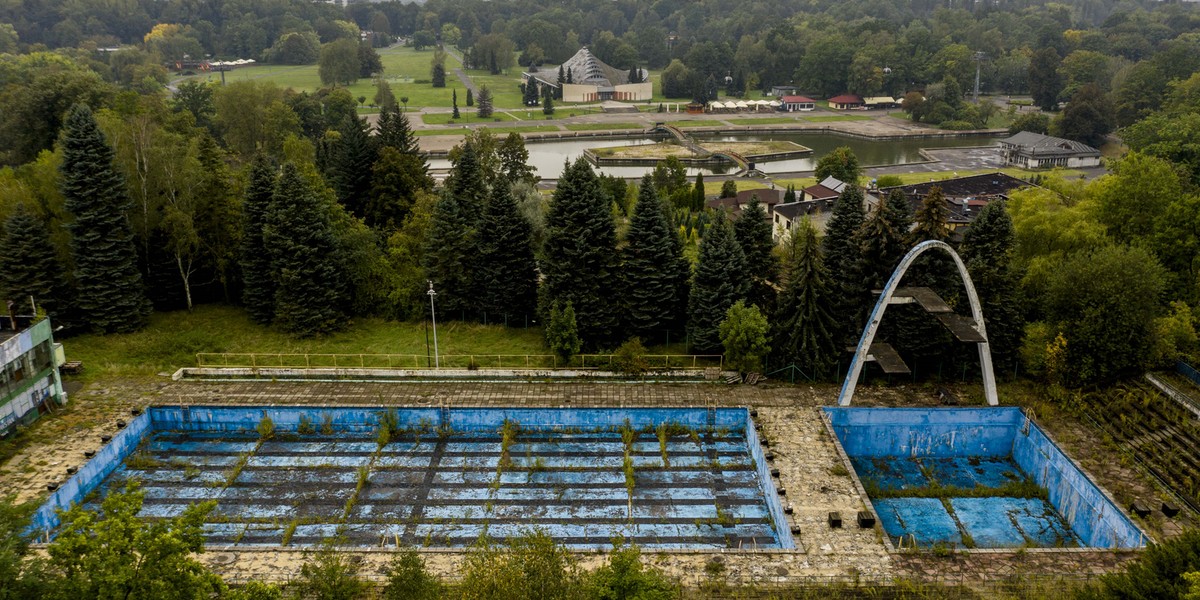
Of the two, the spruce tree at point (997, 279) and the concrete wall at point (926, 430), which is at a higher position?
the spruce tree at point (997, 279)

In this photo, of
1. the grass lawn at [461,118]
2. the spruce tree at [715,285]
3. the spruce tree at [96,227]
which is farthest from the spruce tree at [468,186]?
the grass lawn at [461,118]

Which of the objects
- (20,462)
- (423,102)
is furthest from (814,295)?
(423,102)

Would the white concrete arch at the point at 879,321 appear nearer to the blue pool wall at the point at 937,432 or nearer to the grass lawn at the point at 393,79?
the blue pool wall at the point at 937,432

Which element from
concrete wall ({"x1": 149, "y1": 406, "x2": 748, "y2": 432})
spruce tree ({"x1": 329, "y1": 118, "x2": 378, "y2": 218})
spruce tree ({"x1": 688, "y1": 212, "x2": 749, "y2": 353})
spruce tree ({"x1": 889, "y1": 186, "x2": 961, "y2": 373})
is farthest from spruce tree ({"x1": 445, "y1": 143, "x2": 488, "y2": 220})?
spruce tree ({"x1": 889, "y1": 186, "x2": 961, "y2": 373})

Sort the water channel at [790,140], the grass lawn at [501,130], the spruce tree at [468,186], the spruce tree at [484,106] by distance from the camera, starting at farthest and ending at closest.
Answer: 1. the spruce tree at [484,106]
2. the grass lawn at [501,130]
3. the water channel at [790,140]
4. the spruce tree at [468,186]

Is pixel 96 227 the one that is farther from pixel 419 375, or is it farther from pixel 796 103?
pixel 796 103

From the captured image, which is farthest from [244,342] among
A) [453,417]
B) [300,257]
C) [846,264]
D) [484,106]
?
[484,106]

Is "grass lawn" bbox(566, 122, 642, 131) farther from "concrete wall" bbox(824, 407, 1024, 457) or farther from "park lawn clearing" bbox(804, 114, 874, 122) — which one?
"concrete wall" bbox(824, 407, 1024, 457)
